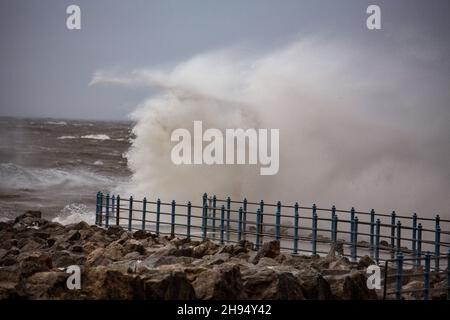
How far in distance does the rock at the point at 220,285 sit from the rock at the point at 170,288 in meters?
0.15

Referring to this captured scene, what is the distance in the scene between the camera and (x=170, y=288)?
485 inches

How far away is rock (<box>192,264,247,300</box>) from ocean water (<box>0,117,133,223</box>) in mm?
25911

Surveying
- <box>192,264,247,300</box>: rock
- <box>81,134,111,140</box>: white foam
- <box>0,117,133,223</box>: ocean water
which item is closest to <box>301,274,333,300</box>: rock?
<box>192,264,247,300</box>: rock

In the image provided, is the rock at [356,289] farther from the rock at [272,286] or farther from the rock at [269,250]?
the rock at [269,250]

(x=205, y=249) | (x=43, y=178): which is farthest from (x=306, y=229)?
(x=43, y=178)

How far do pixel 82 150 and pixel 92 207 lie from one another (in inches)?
814

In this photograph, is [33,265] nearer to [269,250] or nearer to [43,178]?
[269,250]

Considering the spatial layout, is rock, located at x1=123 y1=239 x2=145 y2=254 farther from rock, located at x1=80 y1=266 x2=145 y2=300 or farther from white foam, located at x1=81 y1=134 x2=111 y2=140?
white foam, located at x1=81 y1=134 x2=111 y2=140

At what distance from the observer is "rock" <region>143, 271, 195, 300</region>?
12266 millimetres

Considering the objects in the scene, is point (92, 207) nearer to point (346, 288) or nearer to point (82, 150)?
point (82, 150)

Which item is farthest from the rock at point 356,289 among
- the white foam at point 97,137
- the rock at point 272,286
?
the white foam at point 97,137

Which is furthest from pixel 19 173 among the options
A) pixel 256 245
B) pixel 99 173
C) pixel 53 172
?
pixel 256 245

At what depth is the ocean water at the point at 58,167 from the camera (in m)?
44.6
